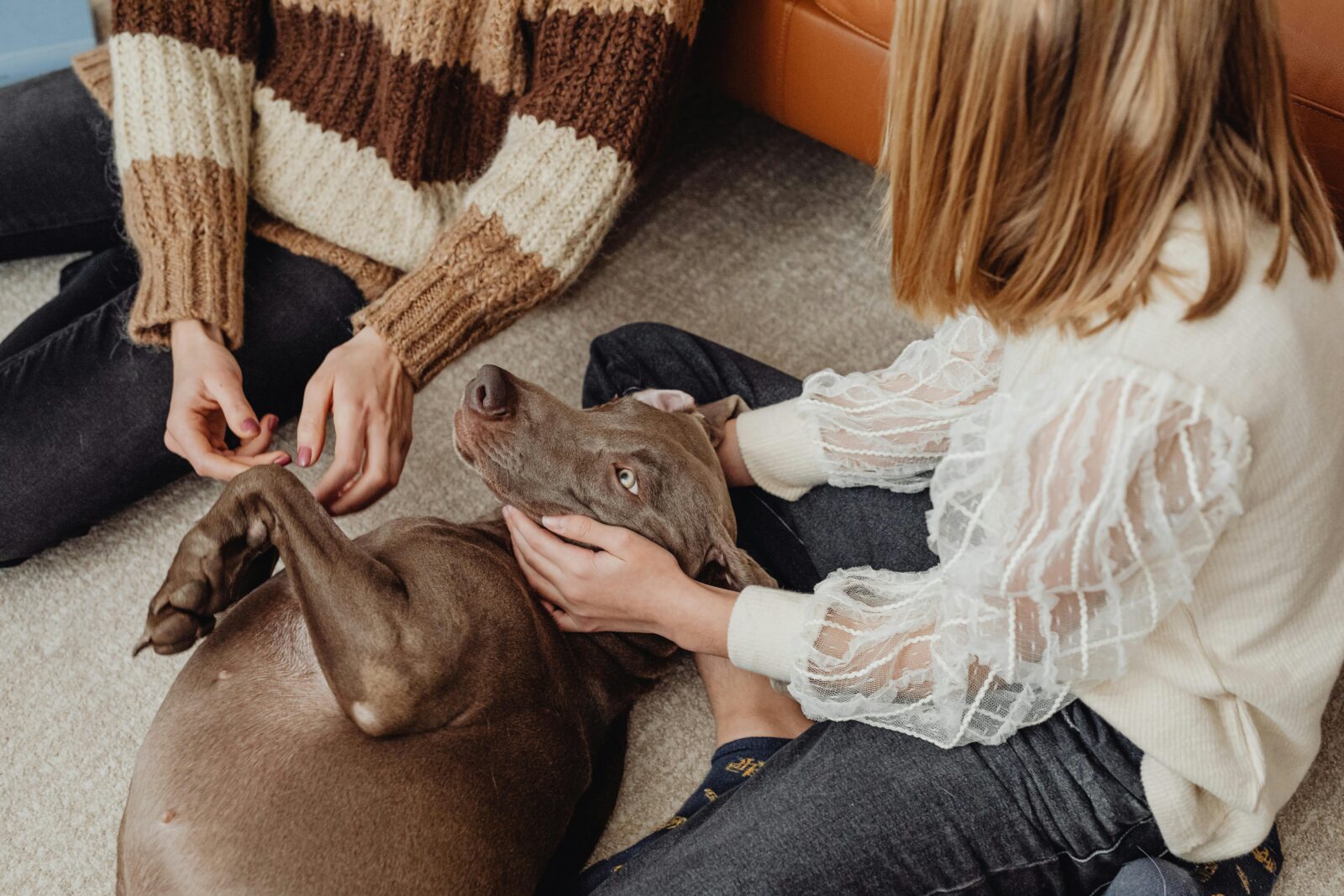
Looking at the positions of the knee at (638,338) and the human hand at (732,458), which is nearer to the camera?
the human hand at (732,458)

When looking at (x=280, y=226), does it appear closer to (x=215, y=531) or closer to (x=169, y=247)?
(x=169, y=247)

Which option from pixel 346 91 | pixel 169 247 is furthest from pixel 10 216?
pixel 346 91

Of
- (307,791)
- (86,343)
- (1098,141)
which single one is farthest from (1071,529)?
(86,343)

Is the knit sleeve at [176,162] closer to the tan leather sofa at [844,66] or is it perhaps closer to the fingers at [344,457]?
the fingers at [344,457]

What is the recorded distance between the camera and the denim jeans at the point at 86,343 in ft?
6.09

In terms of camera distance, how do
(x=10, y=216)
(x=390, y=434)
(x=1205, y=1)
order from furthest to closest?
(x=10, y=216) < (x=390, y=434) < (x=1205, y=1)

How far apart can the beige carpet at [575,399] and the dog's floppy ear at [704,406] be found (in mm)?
444

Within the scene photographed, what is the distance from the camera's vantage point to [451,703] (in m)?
1.46

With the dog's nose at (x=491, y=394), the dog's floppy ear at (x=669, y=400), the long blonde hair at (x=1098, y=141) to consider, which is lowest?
the dog's floppy ear at (x=669, y=400)

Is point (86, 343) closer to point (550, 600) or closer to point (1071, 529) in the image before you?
point (550, 600)

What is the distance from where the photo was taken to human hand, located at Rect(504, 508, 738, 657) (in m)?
1.49


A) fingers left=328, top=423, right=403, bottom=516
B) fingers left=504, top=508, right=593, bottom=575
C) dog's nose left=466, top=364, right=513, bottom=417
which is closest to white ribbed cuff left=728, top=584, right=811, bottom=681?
fingers left=504, top=508, right=593, bottom=575

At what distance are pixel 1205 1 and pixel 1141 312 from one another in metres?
0.28

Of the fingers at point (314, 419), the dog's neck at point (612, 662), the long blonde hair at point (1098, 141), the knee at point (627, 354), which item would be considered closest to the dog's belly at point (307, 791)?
the dog's neck at point (612, 662)
